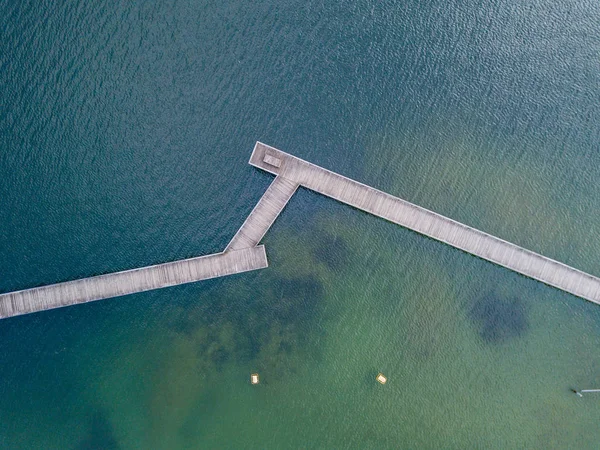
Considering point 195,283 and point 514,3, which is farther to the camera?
point 514,3

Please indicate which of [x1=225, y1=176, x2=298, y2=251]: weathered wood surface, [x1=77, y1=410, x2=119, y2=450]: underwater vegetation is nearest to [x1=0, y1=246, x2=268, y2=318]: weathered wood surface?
[x1=225, y1=176, x2=298, y2=251]: weathered wood surface

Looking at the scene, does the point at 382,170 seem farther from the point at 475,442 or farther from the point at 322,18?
the point at 475,442

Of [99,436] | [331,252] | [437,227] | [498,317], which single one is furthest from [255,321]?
[498,317]

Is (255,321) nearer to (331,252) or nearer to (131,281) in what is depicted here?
(331,252)

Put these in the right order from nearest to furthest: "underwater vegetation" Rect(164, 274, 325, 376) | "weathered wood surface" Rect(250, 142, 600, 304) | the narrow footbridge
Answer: the narrow footbridge < "underwater vegetation" Rect(164, 274, 325, 376) < "weathered wood surface" Rect(250, 142, 600, 304)

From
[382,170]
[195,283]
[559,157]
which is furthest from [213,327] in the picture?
[559,157]

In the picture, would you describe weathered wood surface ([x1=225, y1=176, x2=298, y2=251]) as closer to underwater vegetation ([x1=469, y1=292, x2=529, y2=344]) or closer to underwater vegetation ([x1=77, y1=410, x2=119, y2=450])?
underwater vegetation ([x1=77, y1=410, x2=119, y2=450])
